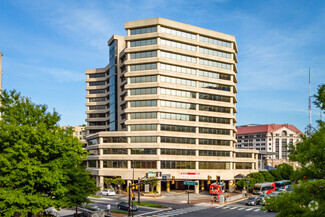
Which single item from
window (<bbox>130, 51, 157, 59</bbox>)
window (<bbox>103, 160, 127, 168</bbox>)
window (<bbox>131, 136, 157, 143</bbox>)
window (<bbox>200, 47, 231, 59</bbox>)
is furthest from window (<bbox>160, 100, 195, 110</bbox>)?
window (<bbox>103, 160, 127, 168</bbox>)

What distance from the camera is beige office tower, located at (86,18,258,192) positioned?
76.5 metres

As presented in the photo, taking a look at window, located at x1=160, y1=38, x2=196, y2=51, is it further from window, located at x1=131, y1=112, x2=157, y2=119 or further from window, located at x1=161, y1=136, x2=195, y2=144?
window, located at x1=161, y1=136, x2=195, y2=144

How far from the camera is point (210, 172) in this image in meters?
80.9

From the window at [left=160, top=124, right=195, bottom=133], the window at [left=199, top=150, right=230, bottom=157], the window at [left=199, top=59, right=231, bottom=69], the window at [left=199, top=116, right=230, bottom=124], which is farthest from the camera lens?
the window at [left=199, top=59, right=231, bottom=69]

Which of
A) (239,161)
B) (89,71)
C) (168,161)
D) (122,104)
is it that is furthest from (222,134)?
(89,71)

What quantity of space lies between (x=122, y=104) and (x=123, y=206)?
140 feet

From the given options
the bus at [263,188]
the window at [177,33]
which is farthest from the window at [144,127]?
Answer: the bus at [263,188]

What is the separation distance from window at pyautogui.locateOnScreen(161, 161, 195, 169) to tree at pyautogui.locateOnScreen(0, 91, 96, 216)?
148 feet

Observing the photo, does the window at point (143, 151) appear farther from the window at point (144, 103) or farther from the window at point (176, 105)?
the window at point (176, 105)

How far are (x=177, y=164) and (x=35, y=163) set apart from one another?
175ft

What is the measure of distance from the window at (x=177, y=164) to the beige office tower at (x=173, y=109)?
0.26 metres

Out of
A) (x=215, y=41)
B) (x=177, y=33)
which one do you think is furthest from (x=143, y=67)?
(x=215, y=41)

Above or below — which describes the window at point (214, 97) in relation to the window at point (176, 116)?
above

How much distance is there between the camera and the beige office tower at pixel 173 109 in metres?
76.5
